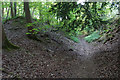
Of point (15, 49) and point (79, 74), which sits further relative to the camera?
point (15, 49)

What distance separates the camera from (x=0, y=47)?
20.7ft

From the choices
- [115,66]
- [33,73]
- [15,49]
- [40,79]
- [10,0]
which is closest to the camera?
[40,79]

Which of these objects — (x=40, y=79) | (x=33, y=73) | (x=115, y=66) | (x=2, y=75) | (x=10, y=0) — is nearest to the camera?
(x=2, y=75)

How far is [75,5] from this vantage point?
551 centimetres

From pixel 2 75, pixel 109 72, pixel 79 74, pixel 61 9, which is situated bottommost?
pixel 79 74

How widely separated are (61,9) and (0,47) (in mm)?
4497

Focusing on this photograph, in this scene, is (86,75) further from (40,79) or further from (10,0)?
(10,0)

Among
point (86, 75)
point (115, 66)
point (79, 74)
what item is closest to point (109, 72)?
point (115, 66)

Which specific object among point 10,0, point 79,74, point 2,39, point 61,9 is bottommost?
point 79,74

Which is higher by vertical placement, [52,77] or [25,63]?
[25,63]

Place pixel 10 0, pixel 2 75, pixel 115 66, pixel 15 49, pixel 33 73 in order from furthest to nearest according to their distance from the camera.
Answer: pixel 10 0 → pixel 15 49 → pixel 115 66 → pixel 33 73 → pixel 2 75

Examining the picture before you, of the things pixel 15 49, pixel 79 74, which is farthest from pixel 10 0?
pixel 79 74

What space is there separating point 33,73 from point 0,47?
286cm

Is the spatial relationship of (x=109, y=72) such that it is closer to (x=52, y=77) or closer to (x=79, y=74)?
(x=79, y=74)
